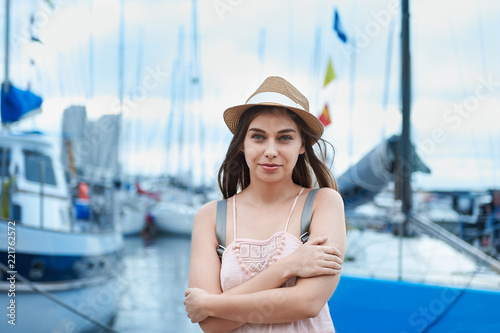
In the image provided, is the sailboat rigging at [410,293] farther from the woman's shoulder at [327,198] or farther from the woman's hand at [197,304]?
the woman's hand at [197,304]

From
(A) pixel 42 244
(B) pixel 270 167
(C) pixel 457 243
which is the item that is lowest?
(A) pixel 42 244

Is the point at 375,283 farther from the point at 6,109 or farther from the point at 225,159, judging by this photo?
the point at 6,109

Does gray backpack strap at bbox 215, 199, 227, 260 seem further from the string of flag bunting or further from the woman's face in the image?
the string of flag bunting

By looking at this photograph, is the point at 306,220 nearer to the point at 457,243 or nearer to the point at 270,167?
the point at 270,167

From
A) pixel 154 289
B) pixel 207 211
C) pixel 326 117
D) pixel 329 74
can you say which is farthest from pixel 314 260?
pixel 154 289

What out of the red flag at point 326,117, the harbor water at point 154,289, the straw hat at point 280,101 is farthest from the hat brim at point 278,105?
the harbor water at point 154,289

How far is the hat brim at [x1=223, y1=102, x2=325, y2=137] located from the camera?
143cm

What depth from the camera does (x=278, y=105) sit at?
1.40 metres

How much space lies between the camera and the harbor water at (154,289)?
9648 mm

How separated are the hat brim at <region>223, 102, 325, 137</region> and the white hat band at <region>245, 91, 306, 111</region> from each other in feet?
0.04

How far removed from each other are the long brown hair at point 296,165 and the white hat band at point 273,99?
4 cm

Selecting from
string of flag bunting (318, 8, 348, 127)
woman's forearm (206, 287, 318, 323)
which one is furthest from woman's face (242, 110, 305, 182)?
string of flag bunting (318, 8, 348, 127)

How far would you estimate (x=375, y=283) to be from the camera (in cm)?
313

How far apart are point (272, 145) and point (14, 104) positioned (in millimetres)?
3956
